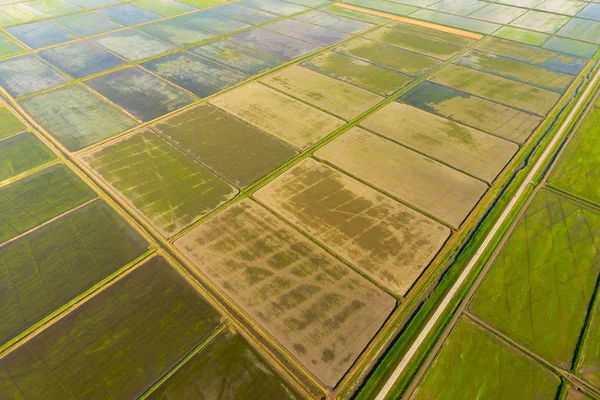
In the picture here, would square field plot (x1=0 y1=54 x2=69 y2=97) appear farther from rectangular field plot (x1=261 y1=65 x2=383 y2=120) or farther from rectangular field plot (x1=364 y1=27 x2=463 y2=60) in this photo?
rectangular field plot (x1=364 y1=27 x2=463 y2=60)

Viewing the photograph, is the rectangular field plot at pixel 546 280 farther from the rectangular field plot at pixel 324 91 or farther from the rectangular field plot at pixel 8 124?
the rectangular field plot at pixel 8 124

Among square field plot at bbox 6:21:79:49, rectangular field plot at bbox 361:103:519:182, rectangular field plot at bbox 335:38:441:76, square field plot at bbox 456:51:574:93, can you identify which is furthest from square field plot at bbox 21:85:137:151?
square field plot at bbox 456:51:574:93

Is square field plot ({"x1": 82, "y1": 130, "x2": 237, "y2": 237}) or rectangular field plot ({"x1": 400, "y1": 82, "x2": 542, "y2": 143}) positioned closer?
Answer: square field plot ({"x1": 82, "y1": 130, "x2": 237, "y2": 237})

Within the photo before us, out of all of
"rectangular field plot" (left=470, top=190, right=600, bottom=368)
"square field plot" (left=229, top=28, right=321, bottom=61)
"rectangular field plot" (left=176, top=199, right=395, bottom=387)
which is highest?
"square field plot" (left=229, top=28, right=321, bottom=61)

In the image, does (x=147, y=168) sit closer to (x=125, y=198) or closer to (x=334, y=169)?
(x=125, y=198)

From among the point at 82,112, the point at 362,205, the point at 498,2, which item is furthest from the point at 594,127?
the point at 82,112

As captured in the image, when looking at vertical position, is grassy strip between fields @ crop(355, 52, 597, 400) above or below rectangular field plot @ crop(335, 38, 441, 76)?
below

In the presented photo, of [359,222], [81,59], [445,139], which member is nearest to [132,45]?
[81,59]
